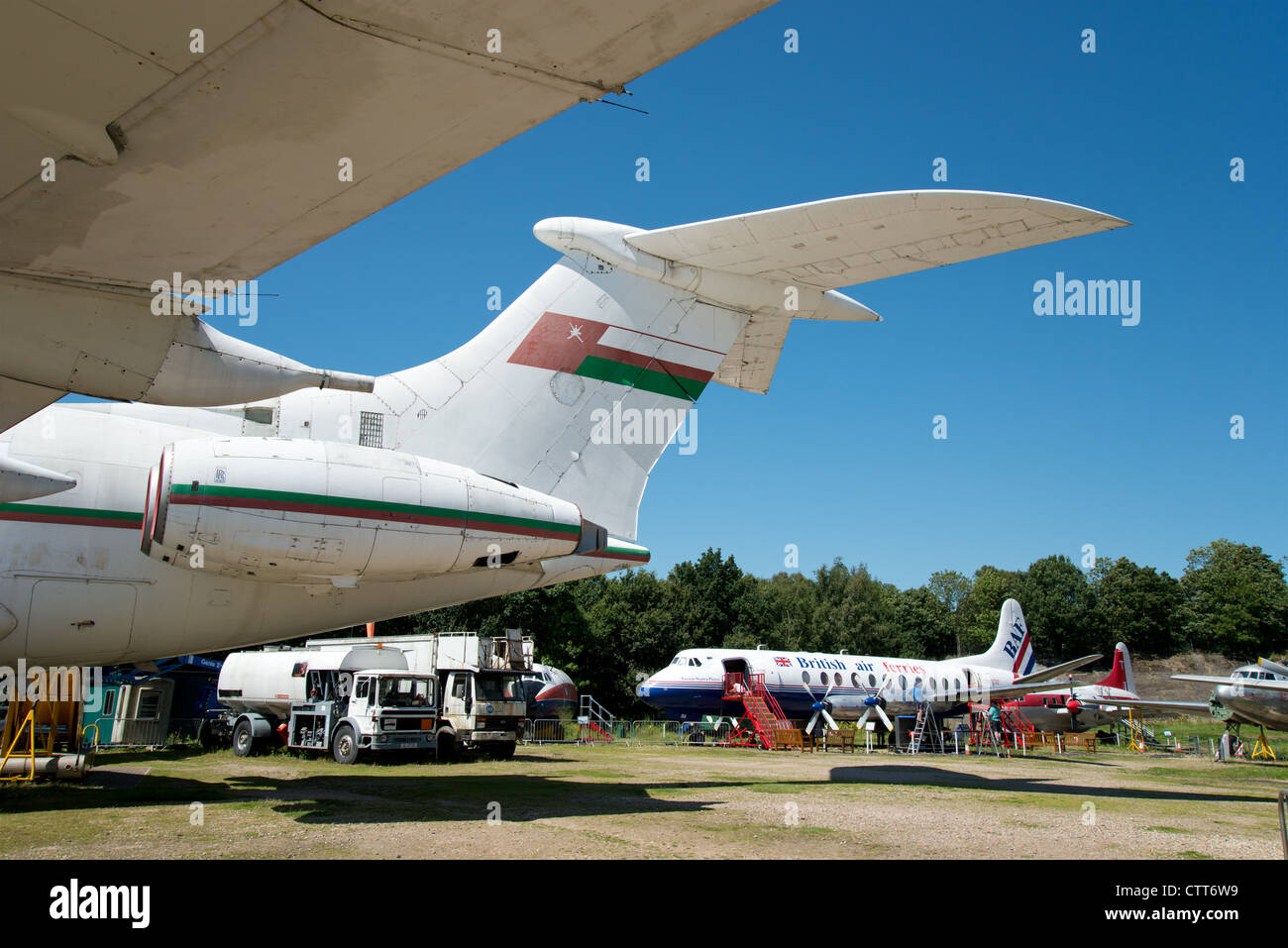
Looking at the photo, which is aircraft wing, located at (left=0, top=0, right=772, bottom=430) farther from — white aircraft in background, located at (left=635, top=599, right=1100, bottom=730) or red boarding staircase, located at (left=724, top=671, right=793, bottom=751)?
white aircraft in background, located at (left=635, top=599, right=1100, bottom=730)

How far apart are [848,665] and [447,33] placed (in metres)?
27.1

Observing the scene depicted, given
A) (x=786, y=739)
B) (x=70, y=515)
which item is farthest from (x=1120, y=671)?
(x=70, y=515)

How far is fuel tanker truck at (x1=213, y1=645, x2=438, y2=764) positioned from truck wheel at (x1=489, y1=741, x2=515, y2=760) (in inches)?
77.6

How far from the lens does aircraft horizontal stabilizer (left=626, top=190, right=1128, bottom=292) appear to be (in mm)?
6855

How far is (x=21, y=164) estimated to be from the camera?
331 centimetres

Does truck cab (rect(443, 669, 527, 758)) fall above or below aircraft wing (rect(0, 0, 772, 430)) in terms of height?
below

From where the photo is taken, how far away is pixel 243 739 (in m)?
18.7

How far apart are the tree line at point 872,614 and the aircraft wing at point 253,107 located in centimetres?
3828

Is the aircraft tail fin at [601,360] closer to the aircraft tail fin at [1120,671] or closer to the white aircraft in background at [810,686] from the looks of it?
the white aircraft in background at [810,686]

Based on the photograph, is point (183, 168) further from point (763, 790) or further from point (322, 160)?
point (763, 790)

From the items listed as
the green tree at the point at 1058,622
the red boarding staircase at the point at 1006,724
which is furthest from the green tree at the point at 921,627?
the red boarding staircase at the point at 1006,724

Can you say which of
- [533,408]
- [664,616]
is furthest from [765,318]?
[664,616]

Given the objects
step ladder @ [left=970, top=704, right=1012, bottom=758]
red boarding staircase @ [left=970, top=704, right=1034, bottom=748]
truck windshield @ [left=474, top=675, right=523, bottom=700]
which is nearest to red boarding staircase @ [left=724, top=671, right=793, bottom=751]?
step ladder @ [left=970, top=704, right=1012, bottom=758]
